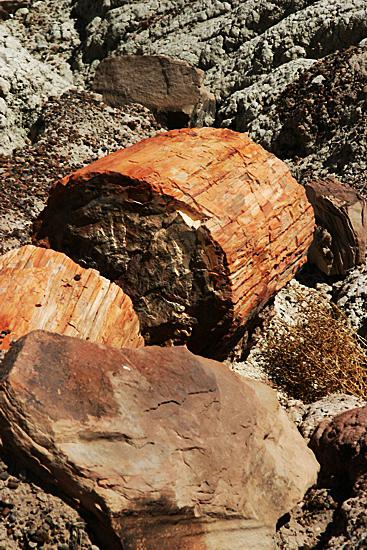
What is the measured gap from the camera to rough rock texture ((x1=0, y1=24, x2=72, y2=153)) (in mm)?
7309

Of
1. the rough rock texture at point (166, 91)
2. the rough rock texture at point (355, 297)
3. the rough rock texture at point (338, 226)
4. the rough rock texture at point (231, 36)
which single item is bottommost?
the rough rock texture at point (355, 297)

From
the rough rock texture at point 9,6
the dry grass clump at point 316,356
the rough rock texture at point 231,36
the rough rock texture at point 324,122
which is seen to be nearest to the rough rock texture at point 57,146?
the rough rock texture at point 231,36

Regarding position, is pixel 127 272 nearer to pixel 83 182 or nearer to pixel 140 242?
pixel 140 242

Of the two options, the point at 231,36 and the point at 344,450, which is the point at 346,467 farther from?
Result: the point at 231,36

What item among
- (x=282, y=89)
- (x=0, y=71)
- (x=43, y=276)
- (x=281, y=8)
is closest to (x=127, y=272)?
(x=43, y=276)

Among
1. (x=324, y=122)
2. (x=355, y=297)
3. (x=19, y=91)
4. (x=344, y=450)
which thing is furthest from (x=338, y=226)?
(x=19, y=91)

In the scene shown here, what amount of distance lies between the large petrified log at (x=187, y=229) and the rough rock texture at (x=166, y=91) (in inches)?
150

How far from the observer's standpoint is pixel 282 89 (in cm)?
717

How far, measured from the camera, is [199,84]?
7.73m

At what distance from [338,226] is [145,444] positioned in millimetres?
3609

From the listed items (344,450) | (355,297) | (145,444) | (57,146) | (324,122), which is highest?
(324,122)

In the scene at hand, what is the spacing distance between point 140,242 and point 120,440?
1.58m

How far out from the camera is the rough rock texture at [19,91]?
7309 mm

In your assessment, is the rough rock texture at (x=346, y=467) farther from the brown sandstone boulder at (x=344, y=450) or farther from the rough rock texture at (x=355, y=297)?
the rough rock texture at (x=355, y=297)
